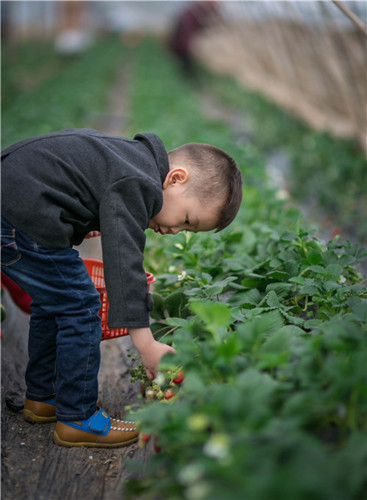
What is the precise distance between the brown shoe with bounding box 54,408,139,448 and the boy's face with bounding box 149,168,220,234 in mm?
706

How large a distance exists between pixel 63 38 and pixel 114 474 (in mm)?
18807

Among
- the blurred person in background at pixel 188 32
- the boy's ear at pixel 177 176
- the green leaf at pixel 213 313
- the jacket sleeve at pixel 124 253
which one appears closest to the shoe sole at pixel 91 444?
the jacket sleeve at pixel 124 253

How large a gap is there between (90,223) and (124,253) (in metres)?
0.25

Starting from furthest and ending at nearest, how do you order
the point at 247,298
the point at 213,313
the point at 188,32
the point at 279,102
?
1. the point at 188,32
2. the point at 279,102
3. the point at 247,298
4. the point at 213,313

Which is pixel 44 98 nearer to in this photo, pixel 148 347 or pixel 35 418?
pixel 35 418

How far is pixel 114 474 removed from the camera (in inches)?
71.3

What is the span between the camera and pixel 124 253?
1.74m

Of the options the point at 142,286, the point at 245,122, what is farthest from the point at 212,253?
the point at 245,122

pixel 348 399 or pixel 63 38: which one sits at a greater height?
pixel 348 399

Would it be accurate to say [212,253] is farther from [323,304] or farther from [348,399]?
[348,399]

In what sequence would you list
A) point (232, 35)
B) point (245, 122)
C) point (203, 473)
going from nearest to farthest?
point (203, 473) → point (245, 122) → point (232, 35)

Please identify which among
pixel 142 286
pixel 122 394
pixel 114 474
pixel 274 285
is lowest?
pixel 122 394

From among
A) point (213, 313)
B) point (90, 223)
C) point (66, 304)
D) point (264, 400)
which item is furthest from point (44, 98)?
point (264, 400)

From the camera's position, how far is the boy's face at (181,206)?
1.93m
